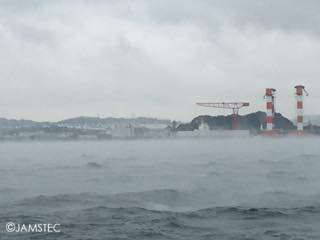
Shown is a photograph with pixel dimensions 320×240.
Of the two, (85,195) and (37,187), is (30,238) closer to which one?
(85,195)

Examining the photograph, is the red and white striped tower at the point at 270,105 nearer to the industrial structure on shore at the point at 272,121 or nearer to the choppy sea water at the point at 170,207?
the industrial structure on shore at the point at 272,121

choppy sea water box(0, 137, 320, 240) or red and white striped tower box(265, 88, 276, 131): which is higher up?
red and white striped tower box(265, 88, 276, 131)

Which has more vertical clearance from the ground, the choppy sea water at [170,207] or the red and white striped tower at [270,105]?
the red and white striped tower at [270,105]

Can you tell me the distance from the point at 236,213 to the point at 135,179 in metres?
9.81

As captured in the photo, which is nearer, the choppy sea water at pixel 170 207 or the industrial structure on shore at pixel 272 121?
the choppy sea water at pixel 170 207

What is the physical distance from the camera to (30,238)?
10.4 metres

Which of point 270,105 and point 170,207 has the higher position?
point 270,105

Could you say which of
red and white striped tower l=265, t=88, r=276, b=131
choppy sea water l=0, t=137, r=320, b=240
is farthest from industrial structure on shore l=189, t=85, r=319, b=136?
choppy sea water l=0, t=137, r=320, b=240

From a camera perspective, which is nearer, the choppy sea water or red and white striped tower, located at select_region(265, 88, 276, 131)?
the choppy sea water

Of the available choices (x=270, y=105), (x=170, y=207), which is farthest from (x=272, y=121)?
(x=170, y=207)

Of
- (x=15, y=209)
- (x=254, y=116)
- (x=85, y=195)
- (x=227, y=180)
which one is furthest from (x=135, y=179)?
(x=254, y=116)

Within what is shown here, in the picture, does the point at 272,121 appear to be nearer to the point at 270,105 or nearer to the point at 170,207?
the point at 270,105

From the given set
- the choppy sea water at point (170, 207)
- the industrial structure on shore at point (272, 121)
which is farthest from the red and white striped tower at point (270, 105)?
the choppy sea water at point (170, 207)

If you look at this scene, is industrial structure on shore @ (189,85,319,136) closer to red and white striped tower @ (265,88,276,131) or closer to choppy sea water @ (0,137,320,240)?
red and white striped tower @ (265,88,276,131)
